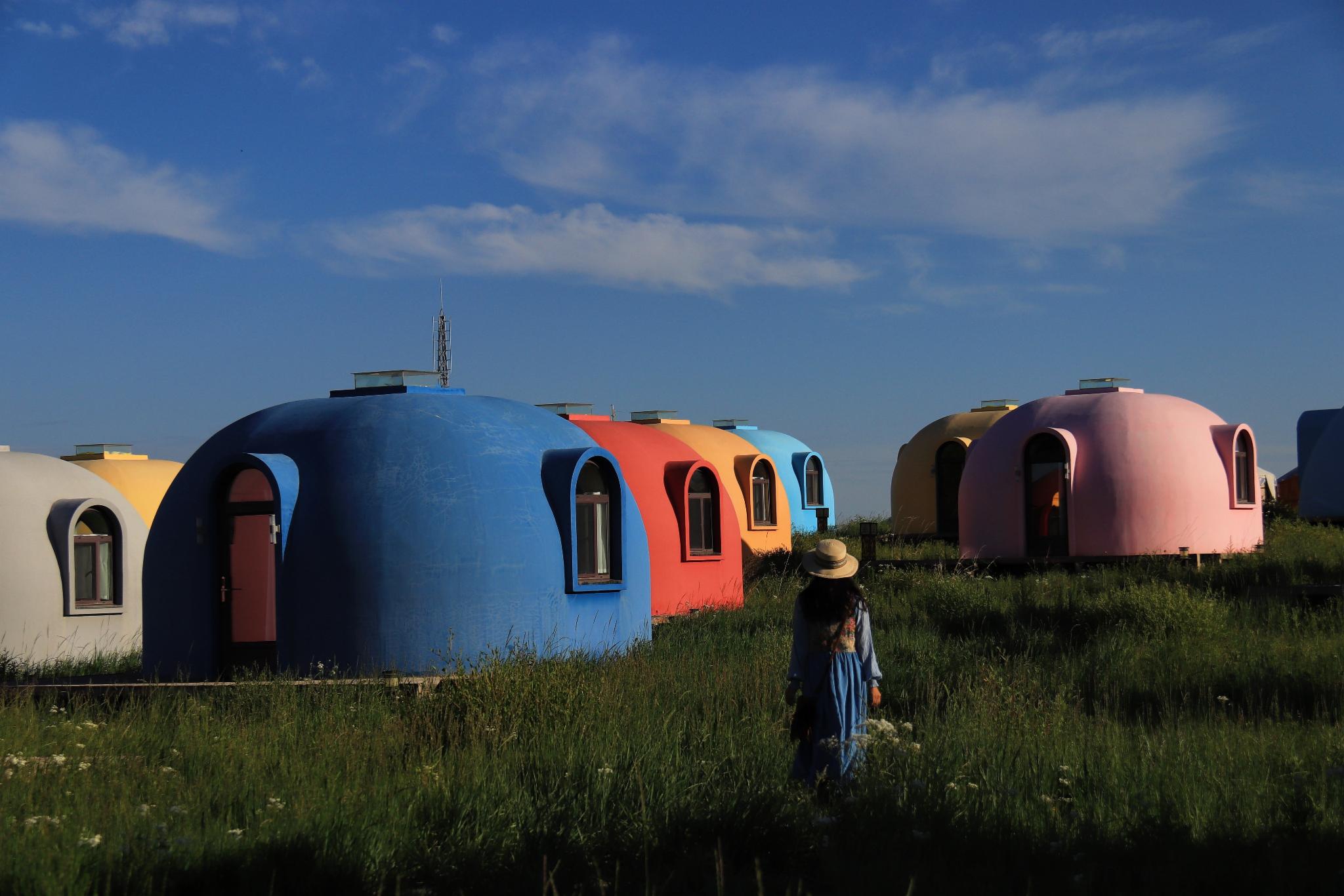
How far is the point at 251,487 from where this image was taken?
13.7m

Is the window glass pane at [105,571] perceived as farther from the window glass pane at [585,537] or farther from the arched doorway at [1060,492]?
the arched doorway at [1060,492]

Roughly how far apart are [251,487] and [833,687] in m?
8.38

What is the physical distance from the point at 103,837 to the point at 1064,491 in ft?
55.9

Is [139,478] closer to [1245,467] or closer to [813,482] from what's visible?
[813,482]

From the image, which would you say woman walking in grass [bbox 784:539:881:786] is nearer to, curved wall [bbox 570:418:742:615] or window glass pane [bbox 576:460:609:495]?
window glass pane [bbox 576:460:609:495]

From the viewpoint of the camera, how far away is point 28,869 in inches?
207

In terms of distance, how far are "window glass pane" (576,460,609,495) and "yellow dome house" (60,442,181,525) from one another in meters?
12.5

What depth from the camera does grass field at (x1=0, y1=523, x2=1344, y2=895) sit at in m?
5.83

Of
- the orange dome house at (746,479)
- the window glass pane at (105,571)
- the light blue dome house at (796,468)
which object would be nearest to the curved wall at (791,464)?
the light blue dome house at (796,468)

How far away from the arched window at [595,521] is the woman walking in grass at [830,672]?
→ 617 centimetres

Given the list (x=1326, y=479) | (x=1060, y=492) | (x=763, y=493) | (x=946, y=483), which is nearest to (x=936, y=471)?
(x=946, y=483)

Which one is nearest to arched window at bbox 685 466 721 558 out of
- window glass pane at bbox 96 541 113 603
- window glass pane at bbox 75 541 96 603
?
window glass pane at bbox 96 541 113 603

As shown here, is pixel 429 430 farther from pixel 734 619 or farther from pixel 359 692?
pixel 734 619

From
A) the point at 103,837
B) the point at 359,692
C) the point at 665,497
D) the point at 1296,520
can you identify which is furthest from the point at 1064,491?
the point at 103,837
